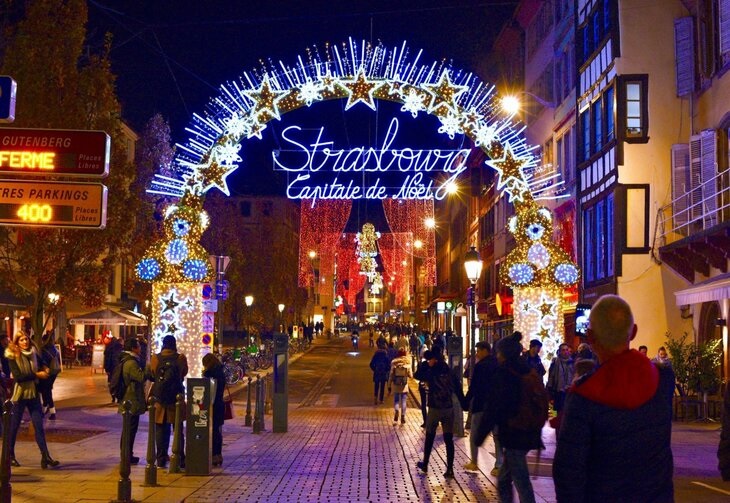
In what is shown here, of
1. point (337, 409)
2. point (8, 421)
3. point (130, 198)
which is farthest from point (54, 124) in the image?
point (337, 409)

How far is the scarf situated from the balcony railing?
14086mm

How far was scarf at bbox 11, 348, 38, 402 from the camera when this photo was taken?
1322 centimetres

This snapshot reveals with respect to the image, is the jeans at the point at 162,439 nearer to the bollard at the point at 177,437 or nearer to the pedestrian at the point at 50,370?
the bollard at the point at 177,437

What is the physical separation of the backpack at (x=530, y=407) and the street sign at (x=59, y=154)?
483 centimetres

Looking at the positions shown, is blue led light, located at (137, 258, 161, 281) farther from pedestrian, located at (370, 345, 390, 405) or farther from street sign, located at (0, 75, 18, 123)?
street sign, located at (0, 75, 18, 123)

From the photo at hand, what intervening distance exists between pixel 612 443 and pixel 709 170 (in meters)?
20.1

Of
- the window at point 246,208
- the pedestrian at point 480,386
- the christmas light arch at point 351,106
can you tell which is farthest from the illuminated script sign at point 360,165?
the window at point 246,208

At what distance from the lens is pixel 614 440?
176 inches

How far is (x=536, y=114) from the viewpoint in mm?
39219

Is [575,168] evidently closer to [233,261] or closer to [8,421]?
[233,261]

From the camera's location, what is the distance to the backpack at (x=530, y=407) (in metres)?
9.23

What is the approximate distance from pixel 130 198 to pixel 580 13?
17.8 m

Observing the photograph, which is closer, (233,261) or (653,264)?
(653,264)

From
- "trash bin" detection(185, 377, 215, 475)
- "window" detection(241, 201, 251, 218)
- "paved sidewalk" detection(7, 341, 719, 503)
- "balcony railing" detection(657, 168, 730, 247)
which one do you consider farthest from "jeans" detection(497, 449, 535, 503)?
"window" detection(241, 201, 251, 218)
